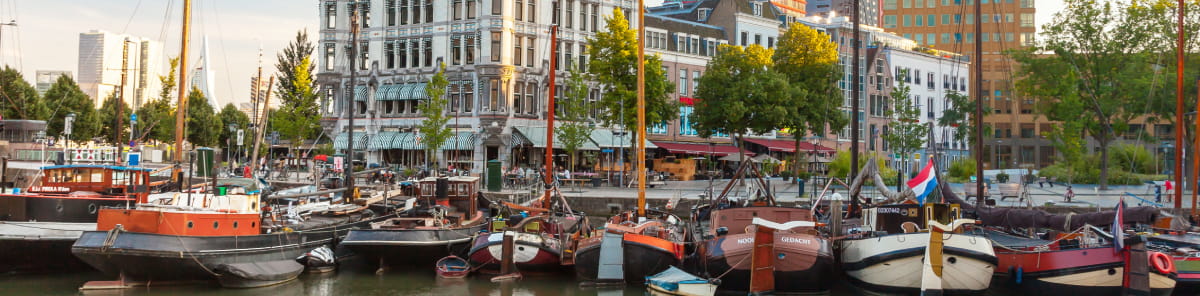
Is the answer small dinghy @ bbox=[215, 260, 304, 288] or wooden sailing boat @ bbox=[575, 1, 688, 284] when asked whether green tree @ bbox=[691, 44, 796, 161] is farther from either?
small dinghy @ bbox=[215, 260, 304, 288]

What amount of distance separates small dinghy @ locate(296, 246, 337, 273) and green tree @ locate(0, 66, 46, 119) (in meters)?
41.1

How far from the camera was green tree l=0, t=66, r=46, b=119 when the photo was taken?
63334mm

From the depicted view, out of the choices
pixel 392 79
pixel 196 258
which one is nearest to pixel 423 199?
pixel 196 258

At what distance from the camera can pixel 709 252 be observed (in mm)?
25594

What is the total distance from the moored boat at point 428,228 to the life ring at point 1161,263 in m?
19.0

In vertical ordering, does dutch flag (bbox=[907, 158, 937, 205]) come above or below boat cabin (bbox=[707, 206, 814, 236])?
above

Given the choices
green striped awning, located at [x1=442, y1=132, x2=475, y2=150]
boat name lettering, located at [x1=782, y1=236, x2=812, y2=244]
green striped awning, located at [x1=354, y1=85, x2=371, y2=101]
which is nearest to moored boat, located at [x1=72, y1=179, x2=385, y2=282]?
boat name lettering, located at [x1=782, y1=236, x2=812, y2=244]

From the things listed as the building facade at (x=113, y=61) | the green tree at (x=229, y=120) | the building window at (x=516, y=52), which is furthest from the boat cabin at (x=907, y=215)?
the building facade at (x=113, y=61)

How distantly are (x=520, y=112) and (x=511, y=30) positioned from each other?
5305mm

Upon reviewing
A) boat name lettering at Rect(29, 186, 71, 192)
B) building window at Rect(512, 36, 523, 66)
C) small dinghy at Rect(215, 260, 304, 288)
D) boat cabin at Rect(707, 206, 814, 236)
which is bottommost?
small dinghy at Rect(215, 260, 304, 288)

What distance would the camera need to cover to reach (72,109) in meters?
71.7

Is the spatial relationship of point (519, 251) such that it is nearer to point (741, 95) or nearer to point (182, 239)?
point (182, 239)

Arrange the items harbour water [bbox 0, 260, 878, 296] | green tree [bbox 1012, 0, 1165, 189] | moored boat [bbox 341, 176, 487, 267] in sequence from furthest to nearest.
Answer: green tree [bbox 1012, 0, 1165, 189] < moored boat [bbox 341, 176, 487, 267] < harbour water [bbox 0, 260, 878, 296]

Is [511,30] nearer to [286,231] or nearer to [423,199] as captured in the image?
[423,199]
